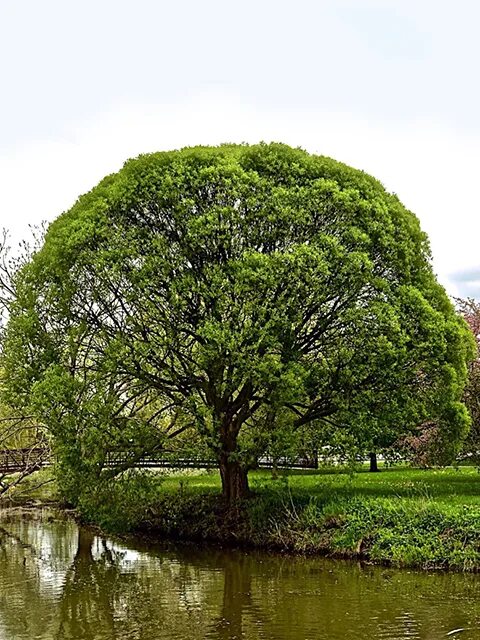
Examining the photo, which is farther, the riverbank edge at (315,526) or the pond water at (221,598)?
the riverbank edge at (315,526)

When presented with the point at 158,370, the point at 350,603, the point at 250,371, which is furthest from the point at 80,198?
the point at 350,603

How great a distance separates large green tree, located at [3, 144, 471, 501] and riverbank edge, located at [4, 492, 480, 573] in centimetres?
172

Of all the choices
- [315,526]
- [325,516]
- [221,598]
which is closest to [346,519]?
[325,516]

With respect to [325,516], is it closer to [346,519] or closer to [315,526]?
[315,526]

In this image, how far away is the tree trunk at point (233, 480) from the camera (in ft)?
73.1

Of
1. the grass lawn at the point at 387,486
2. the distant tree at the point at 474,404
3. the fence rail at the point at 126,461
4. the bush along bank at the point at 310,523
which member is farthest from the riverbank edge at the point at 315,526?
the distant tree at the point at 474,404

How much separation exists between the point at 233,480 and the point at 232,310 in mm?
5763

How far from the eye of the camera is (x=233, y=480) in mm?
22391

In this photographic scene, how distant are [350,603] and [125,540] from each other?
34.6ft

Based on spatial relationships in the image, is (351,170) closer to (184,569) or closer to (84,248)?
A: (84,248)

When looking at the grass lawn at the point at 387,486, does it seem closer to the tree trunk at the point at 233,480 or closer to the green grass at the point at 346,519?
the green grass at the point at 346,519

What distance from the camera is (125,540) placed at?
23188mm

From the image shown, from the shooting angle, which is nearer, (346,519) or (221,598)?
(221,598)

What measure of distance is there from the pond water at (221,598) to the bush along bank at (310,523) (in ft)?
1.98
